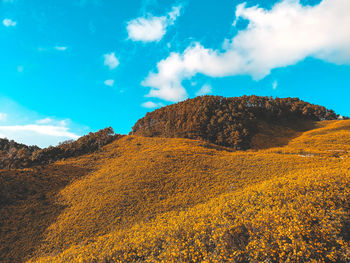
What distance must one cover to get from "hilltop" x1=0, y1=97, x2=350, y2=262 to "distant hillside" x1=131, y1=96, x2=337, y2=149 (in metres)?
8.44

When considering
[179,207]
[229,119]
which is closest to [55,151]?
[179,207]

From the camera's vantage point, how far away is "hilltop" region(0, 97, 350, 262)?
7.79 meters

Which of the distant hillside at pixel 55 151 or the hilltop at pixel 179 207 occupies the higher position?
the distant hillside at pixel 55 151

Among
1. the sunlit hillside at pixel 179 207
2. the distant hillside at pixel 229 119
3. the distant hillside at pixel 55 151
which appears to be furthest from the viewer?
the distant hillside at pixel 229 119

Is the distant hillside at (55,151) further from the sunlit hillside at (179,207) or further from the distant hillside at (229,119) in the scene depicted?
the distant hillside at (229,119)

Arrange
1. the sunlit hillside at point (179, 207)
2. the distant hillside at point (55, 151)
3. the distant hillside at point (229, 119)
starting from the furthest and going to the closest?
the distant hillside at point (229, 119) < the distant hillside at point (55, 151) < the sunlit hillside at point (179, 207)

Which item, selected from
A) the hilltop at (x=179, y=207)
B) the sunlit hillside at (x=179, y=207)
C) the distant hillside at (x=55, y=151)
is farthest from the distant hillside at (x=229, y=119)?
the distant hillside at (x=55, y=151)

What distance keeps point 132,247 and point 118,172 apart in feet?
95.0

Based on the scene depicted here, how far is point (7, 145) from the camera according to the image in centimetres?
7431

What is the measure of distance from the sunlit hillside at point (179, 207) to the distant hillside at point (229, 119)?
1059 cm

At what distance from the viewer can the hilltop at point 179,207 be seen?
779cm

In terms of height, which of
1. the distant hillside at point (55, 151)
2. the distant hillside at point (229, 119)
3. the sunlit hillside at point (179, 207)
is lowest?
the sunlit hillside at point (179, 207)

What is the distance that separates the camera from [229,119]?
66188 mm

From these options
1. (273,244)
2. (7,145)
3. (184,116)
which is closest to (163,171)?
(273,244)
